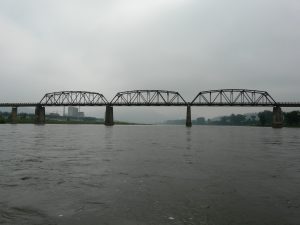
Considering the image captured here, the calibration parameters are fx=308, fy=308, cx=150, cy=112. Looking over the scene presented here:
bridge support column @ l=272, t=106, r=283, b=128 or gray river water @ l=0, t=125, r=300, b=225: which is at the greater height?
bridge support column @ l=272, t=106, r=283, b=128

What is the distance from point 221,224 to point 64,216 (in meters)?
4.73

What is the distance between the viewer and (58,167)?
19516mm

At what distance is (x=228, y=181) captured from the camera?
15.3 m

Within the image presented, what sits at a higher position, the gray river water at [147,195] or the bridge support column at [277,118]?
the bridge support column at [277,118]

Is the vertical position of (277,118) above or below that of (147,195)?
above

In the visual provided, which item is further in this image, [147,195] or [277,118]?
[277,118]

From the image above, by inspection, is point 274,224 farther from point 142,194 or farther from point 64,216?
point 64,216

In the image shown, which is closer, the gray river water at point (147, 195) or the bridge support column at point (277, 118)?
the gray river water at point (147, 195)

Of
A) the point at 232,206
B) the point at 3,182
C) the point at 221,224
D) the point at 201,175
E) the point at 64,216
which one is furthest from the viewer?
the point at 201,175

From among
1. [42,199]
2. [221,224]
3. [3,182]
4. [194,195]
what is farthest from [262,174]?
[3,182]

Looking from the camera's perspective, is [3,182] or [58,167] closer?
[3,182]

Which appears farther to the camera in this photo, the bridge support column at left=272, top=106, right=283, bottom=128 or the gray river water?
the bridge support column at left=272, top=106, right=283, bottom=128

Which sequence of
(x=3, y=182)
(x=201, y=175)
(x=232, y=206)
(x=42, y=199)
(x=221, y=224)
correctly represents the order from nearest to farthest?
(x=221, y=224) → (x=232, y=206) → (x=42, y=199) → (x=3, y=182) → (x=201, y=175)

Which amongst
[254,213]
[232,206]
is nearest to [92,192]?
[232,206]
